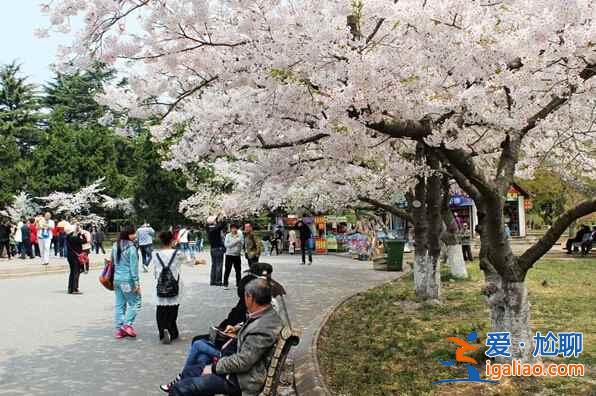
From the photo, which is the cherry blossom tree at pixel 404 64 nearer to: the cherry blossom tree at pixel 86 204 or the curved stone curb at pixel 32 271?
the curved stone curb at pixel 32 271

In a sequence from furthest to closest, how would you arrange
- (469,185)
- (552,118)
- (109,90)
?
(109,90) < (552,118) < (469,185)

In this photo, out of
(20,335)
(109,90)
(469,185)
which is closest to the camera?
(469,185)

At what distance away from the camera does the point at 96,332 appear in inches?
357

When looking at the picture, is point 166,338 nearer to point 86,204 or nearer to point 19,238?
point 19,238

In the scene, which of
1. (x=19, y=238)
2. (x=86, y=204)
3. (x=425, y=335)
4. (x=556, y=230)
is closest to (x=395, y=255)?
(x=425, y=335)

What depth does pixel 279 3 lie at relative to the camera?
5.55m

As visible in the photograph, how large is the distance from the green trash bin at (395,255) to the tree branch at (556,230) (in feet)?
43.1

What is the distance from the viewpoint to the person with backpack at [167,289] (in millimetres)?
8234

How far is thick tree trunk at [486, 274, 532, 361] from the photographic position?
231 inches

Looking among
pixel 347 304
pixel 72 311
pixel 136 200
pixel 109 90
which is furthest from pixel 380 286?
pixel 136 200

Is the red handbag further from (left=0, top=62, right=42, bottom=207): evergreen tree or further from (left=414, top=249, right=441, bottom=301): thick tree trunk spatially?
(left=0, top=62, right=42, bottom=207): evergreen tree

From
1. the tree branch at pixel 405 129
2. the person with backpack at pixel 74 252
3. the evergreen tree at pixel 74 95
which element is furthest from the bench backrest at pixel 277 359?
the evergreen tree at pixel 74 95

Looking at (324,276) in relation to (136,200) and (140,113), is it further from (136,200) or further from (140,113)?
(136,200)

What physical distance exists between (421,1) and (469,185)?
2.07 m
